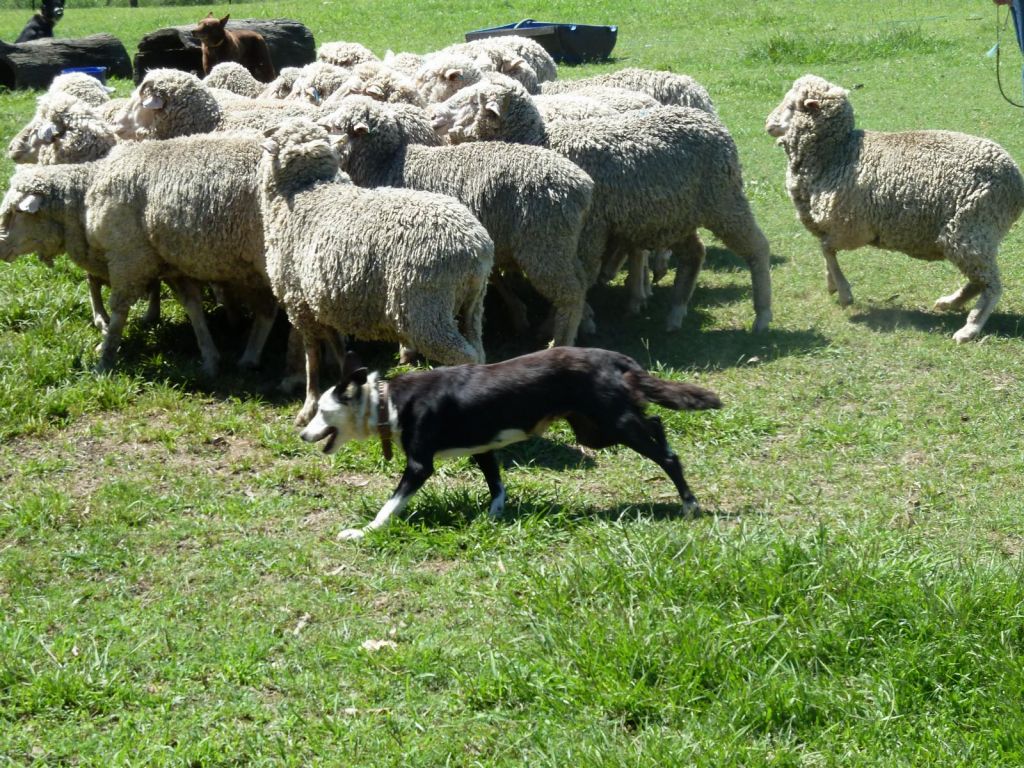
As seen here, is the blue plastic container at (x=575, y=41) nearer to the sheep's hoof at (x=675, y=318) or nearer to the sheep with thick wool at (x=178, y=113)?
the sheep with thick wool at (x=178, y=113)

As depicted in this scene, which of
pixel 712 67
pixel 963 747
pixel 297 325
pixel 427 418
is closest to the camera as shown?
pixel 963 747

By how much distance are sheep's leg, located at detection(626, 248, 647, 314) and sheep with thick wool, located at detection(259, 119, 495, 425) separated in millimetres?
2304

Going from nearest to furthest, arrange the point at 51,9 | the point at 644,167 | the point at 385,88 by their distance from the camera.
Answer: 1. the point at 644,167
2. the point at 385,88
3. the point at 51,9

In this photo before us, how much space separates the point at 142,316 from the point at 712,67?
43.7 ft

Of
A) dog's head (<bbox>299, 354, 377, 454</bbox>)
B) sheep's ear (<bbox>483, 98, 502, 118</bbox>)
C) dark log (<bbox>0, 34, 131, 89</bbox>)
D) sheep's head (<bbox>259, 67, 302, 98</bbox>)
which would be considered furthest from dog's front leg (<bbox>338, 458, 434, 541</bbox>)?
dark log (<bbox>0, 34, 131, 89</bbox>)

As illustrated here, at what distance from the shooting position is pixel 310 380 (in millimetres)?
6891

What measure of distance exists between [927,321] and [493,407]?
4046 millimetres

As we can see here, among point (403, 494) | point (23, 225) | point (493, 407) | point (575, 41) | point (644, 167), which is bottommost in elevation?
point (575, 41)

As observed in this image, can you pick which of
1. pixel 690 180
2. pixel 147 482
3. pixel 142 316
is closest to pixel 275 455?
pixel 147 482

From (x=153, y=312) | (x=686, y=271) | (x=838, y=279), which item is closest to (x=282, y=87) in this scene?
(x=153, y=312)

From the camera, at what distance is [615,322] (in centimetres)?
858

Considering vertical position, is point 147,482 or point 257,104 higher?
point 257,104

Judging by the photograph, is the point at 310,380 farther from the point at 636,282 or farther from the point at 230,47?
the point at 230,47

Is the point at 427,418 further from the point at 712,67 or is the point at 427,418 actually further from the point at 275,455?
the point at 712,67
